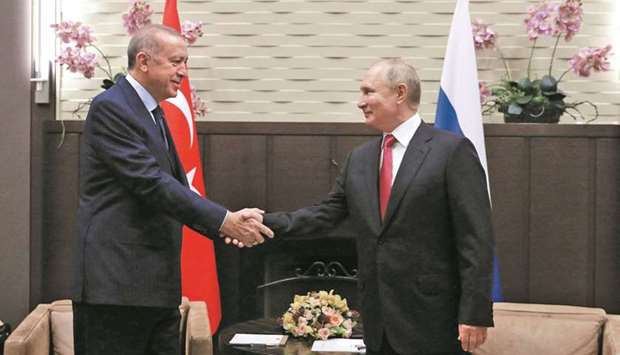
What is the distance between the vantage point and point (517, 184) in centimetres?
508

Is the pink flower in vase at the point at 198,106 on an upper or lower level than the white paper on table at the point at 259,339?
upper

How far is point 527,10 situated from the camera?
532 centimetres

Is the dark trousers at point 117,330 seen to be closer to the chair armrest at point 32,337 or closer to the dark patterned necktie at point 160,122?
the dark patterned necktie at point 160,122

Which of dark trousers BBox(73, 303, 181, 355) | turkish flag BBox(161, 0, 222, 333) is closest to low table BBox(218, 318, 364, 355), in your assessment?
turkish flag BBox(161, 0, 222, 333)

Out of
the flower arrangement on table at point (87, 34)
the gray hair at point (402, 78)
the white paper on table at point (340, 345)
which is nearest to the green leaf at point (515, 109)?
the white paper on table at point (340, 345)

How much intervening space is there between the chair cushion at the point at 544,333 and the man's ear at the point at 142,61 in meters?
2.32

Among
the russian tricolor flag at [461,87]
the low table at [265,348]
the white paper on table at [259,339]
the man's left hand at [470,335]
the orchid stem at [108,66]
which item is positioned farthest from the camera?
the orchid stem at [108,66]

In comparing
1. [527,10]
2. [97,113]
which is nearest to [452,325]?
[97,113]

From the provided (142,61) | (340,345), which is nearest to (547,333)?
(340,345)

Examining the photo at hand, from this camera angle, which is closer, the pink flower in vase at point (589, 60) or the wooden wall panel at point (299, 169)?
the pink flower in vase at point (589, 60)

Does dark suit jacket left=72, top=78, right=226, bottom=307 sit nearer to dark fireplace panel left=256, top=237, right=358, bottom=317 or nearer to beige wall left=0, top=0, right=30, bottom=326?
dark fireplace panel left=256, top=237, right=358, bottom=317

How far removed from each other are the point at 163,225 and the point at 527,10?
3.05 m

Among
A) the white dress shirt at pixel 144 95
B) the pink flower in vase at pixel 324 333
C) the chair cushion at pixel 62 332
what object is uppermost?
the white dress shirt at pixel 144 95

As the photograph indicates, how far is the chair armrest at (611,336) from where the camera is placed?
4.16 meters
